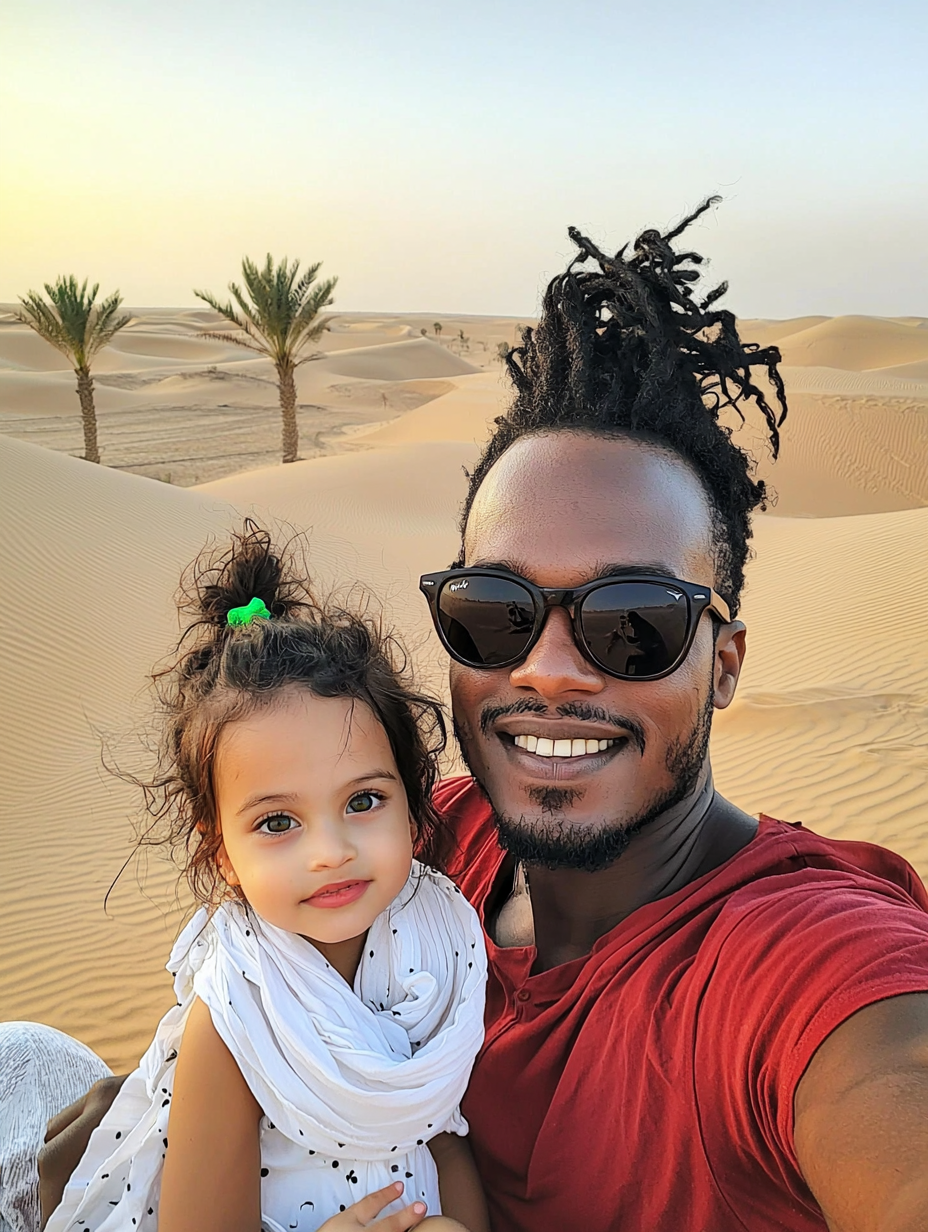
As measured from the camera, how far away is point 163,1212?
57.1 inches

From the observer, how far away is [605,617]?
1.80m

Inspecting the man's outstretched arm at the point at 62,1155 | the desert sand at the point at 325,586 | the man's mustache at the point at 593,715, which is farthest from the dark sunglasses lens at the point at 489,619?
the desert sand at the point at 325,586

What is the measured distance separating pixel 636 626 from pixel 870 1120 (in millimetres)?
Answer: 918

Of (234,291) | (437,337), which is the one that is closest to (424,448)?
(234,291)

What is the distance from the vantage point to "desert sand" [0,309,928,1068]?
5355mm

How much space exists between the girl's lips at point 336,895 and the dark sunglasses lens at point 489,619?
1.80 ft

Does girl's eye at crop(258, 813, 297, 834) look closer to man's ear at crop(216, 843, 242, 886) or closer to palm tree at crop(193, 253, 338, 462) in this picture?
Answer: man's ear at crop(216, 843, 242, 886)

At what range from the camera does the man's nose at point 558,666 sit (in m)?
1.82

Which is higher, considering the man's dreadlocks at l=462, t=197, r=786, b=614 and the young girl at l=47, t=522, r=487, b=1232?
the man's dreadlocks at l=462, t=197, r=786, b=614

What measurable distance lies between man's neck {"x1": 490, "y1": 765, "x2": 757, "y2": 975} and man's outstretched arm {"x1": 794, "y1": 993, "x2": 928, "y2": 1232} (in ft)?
2.23

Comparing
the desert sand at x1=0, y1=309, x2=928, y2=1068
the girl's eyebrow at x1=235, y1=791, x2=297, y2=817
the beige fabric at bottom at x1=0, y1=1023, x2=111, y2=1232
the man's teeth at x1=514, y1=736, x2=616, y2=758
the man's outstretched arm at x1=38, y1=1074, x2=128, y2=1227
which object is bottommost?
the desert sand at x1=0, y1=309, x2=928, y2=1068

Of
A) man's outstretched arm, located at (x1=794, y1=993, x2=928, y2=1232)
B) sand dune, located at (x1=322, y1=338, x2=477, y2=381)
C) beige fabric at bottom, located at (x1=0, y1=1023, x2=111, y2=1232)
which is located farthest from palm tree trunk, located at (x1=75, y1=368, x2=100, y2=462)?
sand dune, located at (x1=322, y1=338, x2=477, y2=381)

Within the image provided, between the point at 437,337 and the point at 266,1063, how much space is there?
85.9 meters

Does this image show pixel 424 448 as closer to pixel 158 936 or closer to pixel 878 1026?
pixel 158 936
